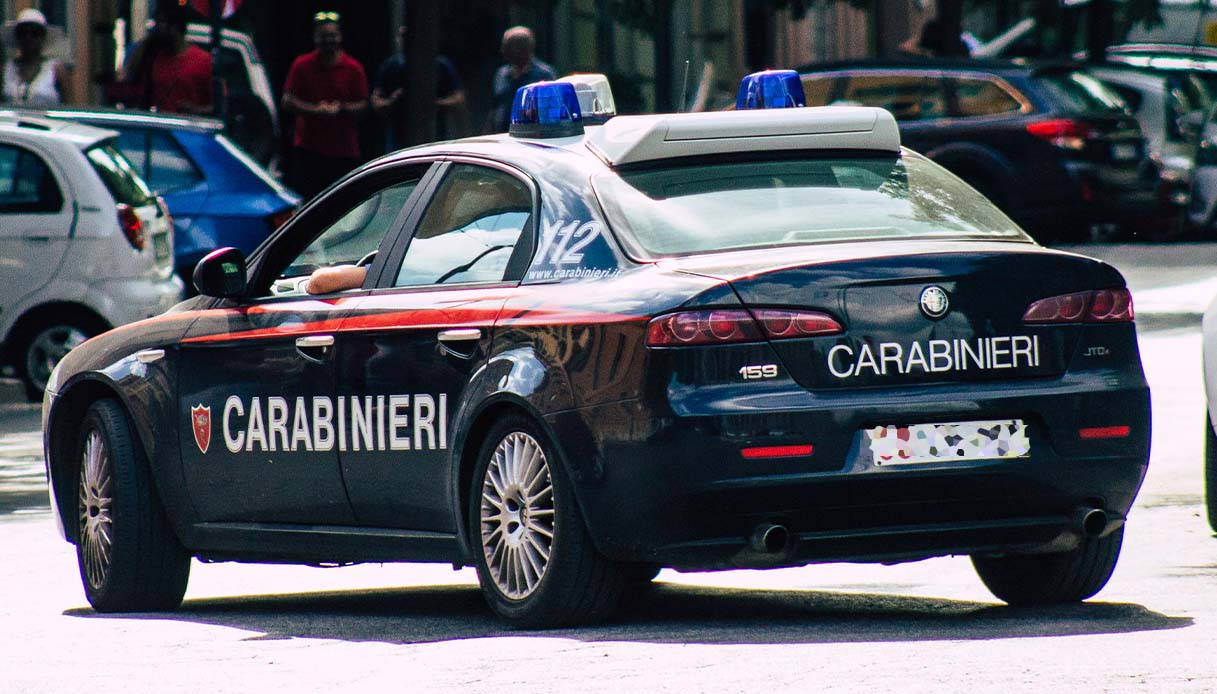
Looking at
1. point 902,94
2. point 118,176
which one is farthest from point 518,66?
point 118,176

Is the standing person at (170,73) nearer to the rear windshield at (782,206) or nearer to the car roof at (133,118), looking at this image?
the car roof at (133,118)

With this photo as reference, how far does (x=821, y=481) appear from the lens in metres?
7.05

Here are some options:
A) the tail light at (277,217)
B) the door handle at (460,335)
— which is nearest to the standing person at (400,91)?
the tail light at (277,217)

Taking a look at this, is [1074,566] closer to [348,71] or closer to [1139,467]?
[1139,467]

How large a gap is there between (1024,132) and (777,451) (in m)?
16.3

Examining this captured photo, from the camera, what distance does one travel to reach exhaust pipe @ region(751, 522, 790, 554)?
708cm

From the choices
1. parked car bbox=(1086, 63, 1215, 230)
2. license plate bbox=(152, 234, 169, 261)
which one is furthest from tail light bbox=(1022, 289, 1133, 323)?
parked car bbox=(1086, 63, 1215, 230)

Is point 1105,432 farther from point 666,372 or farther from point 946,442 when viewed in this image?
point 666,372

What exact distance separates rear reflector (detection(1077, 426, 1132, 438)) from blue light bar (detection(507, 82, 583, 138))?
5.60 feet

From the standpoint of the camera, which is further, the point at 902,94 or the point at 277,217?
the point at 902,94

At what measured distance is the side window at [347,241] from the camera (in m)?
8.36

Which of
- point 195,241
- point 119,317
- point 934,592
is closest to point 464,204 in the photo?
point 934,592

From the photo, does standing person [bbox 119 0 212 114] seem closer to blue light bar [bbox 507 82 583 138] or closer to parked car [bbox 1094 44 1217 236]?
parked car [bbox 1094 44 1217 236]

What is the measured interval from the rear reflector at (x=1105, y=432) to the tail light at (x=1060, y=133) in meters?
15.7
